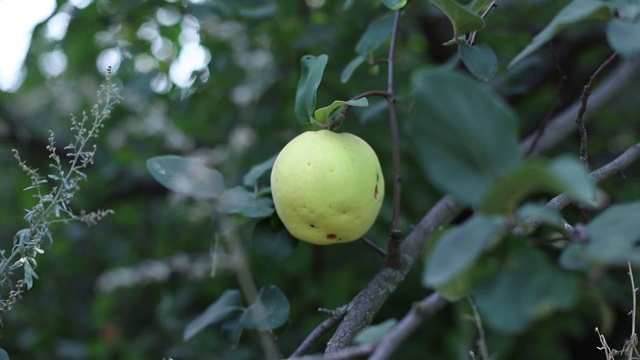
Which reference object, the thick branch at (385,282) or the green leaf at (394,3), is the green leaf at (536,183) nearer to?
the thick branch at (385,282)

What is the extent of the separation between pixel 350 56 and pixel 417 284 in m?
0.62

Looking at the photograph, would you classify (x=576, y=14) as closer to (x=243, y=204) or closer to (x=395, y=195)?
(x=395, y=195)

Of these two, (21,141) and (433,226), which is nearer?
(433,226)

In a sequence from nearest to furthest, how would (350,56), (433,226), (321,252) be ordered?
(433,226) < (350,56) < (321,252)

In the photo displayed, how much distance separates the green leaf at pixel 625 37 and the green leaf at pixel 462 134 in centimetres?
17

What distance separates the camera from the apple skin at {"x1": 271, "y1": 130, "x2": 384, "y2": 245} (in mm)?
863

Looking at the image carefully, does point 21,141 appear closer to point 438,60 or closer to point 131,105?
point 131,105

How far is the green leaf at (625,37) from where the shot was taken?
63cm

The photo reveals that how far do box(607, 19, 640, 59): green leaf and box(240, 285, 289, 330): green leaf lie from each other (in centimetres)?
56

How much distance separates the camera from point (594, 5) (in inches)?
25.3

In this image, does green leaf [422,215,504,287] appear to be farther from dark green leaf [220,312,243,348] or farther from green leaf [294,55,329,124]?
dark green leaf [220,312,243,348]

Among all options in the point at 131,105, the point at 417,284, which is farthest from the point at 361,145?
the point at 131,105

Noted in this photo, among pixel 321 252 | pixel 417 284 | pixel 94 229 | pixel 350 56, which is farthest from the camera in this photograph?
pixel 94 229

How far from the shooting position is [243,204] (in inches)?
40.0
